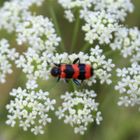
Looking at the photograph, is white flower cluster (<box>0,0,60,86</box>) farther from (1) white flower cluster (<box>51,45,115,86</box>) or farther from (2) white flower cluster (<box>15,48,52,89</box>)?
(1) white flower cluster (<box>51,45,115,86</box>)

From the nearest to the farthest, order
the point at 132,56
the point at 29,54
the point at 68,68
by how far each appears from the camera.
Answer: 1. the point at 68,68
2. the point at 29,54
3. the point at 132,56

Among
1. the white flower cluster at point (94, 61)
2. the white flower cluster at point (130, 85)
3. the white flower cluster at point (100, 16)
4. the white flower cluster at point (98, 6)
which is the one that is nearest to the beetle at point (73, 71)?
the white flower cluster at point (94, 61)

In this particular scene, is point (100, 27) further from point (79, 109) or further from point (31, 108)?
point (31, 108)

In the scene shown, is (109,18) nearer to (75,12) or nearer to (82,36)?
(75,12)

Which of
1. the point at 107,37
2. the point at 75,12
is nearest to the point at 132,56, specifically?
the point at 107,37

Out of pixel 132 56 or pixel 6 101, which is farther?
pixel 6 101

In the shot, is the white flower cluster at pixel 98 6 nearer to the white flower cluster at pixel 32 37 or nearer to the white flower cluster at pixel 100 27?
the white flower cluster at pixel 100 27

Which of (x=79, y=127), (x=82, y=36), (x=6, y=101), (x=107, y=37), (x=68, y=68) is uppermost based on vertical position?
(x=82, y=36)
